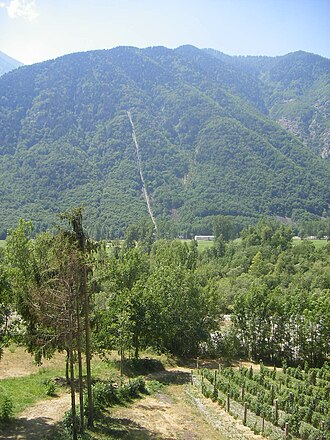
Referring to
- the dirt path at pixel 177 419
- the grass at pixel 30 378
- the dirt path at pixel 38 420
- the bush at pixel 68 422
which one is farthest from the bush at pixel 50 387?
the bush at pixel 68 422

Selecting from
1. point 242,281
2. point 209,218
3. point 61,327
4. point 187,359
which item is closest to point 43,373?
point 61,327

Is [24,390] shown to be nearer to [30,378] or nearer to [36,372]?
[30,378]

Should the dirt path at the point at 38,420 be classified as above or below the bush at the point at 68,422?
below

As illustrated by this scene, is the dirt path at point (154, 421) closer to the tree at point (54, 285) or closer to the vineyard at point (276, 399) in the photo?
the vineyard at point (276, 399)

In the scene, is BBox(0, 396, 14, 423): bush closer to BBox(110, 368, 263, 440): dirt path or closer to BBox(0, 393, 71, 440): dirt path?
BBox(0, 393, 71, 440): dirt path

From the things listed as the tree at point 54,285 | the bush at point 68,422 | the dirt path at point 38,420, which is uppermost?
the tree at point 54,285

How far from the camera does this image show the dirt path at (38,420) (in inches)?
728

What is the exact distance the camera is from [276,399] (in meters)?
24.3

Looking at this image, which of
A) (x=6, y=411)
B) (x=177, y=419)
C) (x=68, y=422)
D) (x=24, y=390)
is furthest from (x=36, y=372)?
(x=177, y=419)

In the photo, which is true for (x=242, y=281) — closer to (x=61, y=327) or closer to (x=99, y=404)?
(x=99, y=404)

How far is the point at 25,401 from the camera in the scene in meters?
22.6

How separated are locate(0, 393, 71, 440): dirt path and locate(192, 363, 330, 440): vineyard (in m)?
9.30

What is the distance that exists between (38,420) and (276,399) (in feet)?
42.4

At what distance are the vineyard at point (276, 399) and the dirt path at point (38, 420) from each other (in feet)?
30.5
